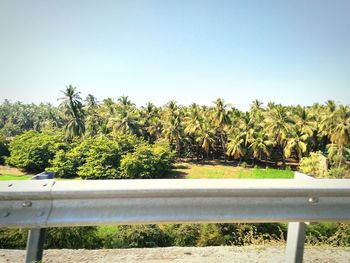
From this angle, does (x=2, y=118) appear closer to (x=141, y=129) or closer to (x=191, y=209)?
(x=141, y=129)

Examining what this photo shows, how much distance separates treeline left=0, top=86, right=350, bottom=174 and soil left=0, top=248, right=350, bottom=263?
138 ft

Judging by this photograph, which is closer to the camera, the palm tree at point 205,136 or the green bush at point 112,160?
the green bush at point 112,160

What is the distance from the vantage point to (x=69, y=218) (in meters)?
2.19

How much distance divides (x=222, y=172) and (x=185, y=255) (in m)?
44.9

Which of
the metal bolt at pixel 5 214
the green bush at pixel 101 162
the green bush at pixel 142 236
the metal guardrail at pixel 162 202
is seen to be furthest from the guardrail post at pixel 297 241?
the green bush at pixel 101 162

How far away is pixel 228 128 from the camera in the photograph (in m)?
56.1

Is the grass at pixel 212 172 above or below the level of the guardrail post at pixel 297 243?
below

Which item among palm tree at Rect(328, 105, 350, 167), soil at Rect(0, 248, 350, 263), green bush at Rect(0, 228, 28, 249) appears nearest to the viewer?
soil at Rect(0, 248, 350, 263)

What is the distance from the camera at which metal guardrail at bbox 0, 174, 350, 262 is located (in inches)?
85.6

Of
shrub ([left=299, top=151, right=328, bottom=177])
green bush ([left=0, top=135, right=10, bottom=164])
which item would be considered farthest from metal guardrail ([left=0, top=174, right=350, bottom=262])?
green bush ([left=0, top=135, right=10, bottom=164])

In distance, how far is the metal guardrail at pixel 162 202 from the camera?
2.17 m

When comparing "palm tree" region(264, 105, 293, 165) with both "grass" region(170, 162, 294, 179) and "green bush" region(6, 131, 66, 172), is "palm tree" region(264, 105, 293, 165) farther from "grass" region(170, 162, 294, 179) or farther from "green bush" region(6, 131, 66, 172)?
"green bush" region(6, 131, 66, 172)

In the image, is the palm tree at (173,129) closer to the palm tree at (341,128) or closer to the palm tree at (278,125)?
the palm tree at (278,125)

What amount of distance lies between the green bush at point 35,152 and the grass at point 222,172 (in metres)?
20.7
